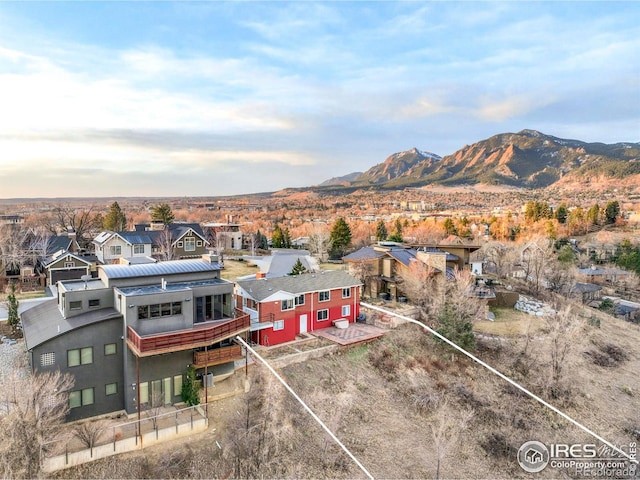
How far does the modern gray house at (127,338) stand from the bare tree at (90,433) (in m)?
0.89

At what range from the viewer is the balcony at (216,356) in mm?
18969

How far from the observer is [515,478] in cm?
1928

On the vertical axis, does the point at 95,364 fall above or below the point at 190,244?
below

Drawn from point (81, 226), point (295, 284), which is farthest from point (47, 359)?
point (81, 226)

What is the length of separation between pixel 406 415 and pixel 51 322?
1824cm

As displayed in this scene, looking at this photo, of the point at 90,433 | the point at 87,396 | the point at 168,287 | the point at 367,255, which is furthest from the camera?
the point at 367,255

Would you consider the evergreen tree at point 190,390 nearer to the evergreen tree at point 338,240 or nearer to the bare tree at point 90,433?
the bare tree at point 90,433

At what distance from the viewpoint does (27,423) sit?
13914mm

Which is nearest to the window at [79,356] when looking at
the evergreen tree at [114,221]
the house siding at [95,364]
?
the house siding at [95,364]

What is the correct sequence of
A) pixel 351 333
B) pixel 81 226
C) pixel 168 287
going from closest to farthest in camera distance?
1. pixel 168 287
2. pixel 351 333
3. pixel 81 226

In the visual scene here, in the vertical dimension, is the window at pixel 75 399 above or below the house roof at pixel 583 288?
above

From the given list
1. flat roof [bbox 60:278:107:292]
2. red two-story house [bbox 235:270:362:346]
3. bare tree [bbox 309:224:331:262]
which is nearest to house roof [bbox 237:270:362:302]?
red two-story house [bbox 235:270:362:346]

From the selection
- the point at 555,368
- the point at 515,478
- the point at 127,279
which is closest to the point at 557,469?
the point at 515,478

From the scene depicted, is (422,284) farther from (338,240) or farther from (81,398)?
(81,398)
